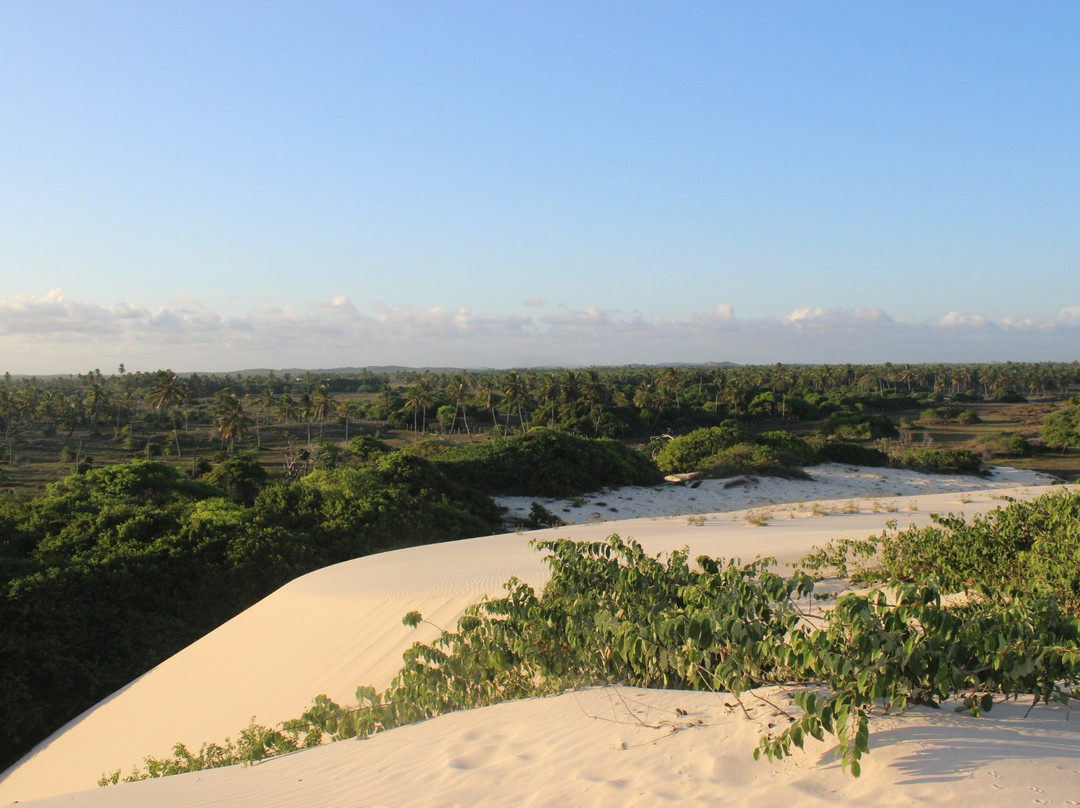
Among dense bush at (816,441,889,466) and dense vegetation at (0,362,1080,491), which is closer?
dense bush at (816,441,889,466)

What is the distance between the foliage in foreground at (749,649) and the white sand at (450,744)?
184 millimetres

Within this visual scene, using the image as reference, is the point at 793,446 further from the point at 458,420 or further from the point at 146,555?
the point at 458,420

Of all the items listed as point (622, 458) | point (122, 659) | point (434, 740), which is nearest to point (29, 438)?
point (622, 458)

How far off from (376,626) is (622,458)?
23.1m

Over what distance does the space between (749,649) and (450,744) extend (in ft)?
6.67

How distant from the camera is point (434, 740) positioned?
15.1ft

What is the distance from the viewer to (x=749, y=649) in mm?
3783

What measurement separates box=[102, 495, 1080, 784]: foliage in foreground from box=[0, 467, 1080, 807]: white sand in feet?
0.60

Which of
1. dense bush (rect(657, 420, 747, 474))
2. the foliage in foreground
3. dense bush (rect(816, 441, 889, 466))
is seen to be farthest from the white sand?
dense bush (rect(816, 441, 889, 466))

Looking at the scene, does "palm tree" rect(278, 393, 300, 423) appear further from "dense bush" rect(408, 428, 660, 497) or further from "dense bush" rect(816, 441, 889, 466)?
"dense bush" rect(816, 441, 889, 466)

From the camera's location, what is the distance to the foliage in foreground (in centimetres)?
337

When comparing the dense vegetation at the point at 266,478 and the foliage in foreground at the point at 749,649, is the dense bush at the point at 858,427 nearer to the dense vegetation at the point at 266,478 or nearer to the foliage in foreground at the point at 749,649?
the dense vegetation at the point at 266,478

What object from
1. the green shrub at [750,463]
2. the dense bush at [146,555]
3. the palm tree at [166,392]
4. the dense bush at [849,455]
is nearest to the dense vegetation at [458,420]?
the palm tree at [166,392]

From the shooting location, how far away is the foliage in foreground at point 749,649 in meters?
3.37
